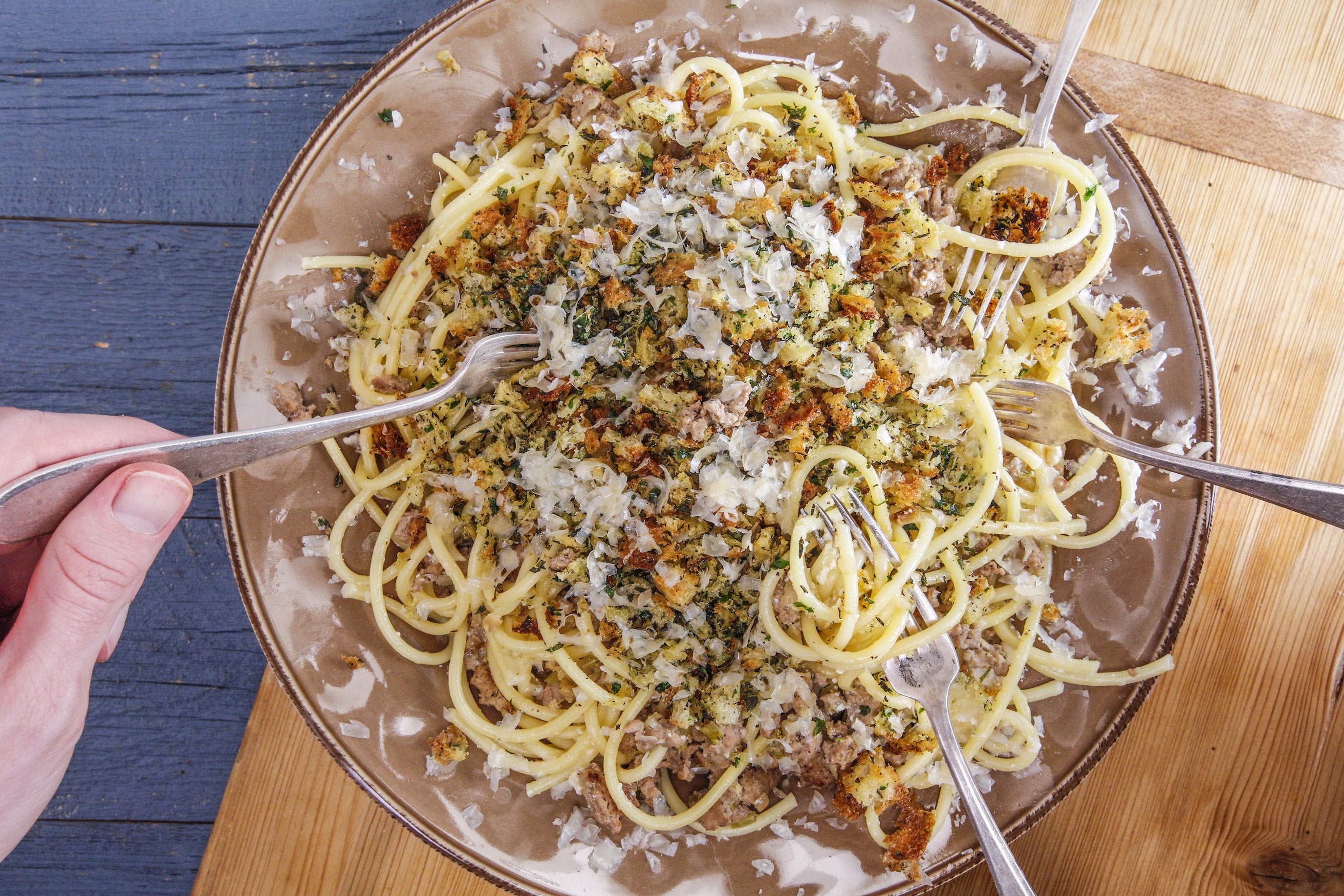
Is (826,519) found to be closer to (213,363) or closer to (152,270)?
(213,363)

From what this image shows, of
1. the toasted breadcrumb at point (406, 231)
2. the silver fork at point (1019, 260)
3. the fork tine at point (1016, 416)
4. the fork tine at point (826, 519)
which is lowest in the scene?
the fork tine at point (826, 519)

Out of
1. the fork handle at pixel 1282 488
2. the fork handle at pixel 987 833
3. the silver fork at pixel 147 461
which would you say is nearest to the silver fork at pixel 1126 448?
the fork handle at pixel 1282 488

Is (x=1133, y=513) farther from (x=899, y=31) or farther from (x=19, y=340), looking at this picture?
(x=19, y=340)

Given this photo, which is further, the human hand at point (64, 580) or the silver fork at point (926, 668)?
the silver fork at point (926, 668)

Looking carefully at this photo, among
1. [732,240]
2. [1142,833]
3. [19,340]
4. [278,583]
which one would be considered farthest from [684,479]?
[19,340]

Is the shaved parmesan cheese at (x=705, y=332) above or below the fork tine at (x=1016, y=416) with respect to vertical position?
above

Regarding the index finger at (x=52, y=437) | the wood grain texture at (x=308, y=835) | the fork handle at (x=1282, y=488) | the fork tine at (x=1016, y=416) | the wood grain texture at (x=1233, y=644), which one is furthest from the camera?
the wood grain texture at (x=308, y=835)

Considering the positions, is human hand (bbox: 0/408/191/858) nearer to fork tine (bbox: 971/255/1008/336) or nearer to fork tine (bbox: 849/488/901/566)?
fork tine (bbox: 849/488/901/566)

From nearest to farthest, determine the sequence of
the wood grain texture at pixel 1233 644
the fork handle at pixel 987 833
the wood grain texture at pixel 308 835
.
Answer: the fork handle at pixel 987 833 < the wood grain texture at pixel 1233 644 < the wood grain texture at pixel 308 835

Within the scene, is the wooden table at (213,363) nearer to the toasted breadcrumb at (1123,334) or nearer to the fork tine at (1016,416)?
the toasted breadcrumb at (1123,334)
